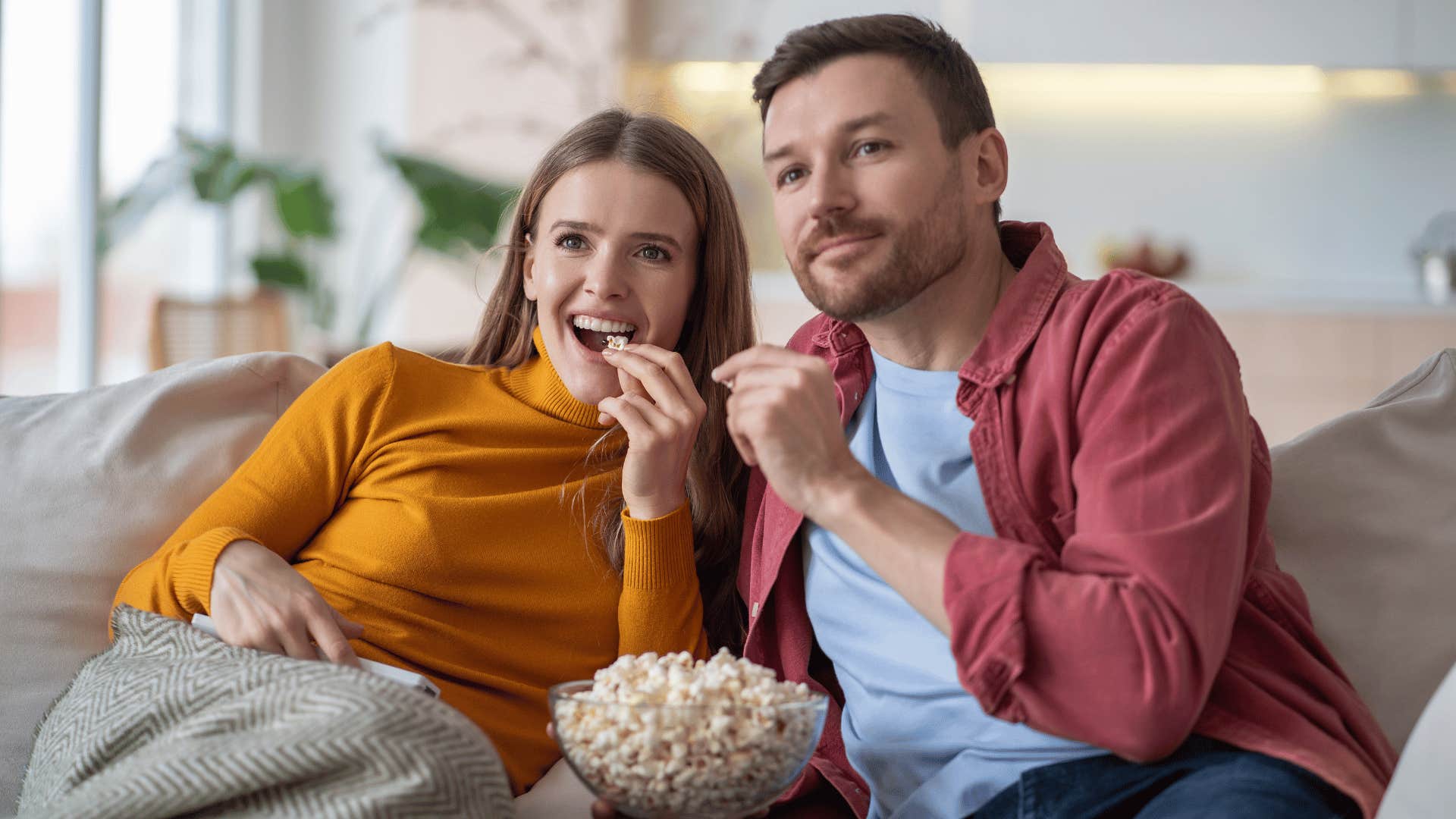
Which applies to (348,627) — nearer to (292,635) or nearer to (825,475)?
(292,635)

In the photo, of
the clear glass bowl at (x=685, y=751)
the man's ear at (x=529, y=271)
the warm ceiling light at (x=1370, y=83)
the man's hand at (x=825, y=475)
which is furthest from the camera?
the warm ceiling light at (x=1370, y=83)

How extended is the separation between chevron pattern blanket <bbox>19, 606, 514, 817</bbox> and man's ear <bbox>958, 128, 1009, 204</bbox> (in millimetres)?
849

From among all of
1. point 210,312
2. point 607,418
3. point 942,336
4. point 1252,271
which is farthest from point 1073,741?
point 1252,271

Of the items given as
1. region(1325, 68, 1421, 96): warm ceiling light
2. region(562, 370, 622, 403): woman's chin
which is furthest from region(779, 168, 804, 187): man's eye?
region(1325, 68, 1421, 96): warm ceiling light

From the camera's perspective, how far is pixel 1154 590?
44.9 inches

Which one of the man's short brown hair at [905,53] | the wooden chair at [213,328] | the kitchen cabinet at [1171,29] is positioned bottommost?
the wooden chair at [213,328]

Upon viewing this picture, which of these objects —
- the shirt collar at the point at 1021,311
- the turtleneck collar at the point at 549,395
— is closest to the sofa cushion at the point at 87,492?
the turtleneck collar at the point at 549,395

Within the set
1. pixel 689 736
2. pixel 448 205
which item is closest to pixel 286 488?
pixel 689 736

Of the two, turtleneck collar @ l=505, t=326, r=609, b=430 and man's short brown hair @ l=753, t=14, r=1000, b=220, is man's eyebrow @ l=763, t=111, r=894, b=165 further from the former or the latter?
turtleneck collar @ l=505, t=326, r=609, b=430

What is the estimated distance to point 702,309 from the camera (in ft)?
6.36

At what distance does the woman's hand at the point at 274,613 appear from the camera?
142 cm

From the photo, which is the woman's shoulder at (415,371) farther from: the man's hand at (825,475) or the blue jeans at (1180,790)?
the blue jeans at (1180,790)

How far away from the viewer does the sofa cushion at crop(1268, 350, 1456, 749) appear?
151cm

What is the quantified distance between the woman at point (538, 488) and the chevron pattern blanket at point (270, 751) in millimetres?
219
